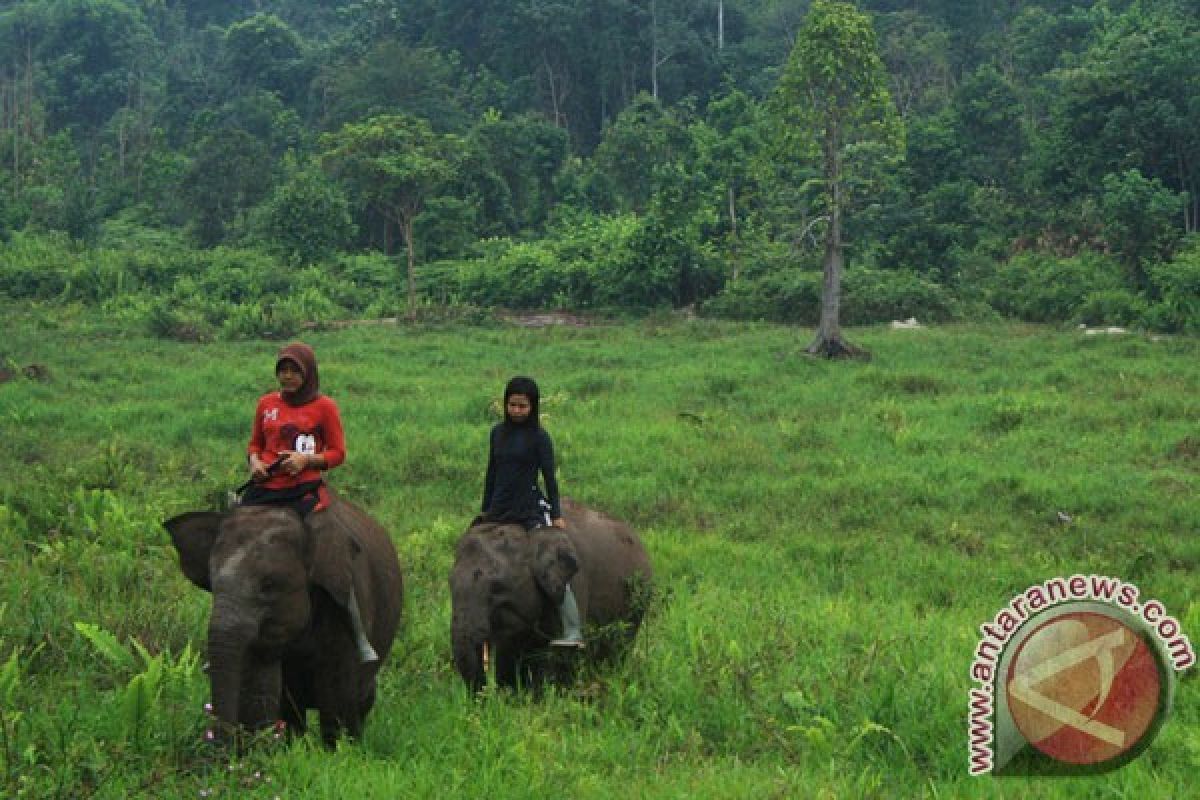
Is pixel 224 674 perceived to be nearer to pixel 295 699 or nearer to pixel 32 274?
pixel 295 699

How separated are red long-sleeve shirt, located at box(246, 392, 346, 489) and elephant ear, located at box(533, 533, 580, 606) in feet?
3.68

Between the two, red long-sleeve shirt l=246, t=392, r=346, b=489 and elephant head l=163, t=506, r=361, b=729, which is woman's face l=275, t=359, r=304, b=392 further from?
elephant head l=163, t=506, r=361, b=729

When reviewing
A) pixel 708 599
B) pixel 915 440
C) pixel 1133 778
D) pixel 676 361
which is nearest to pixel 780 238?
pixel 676 361

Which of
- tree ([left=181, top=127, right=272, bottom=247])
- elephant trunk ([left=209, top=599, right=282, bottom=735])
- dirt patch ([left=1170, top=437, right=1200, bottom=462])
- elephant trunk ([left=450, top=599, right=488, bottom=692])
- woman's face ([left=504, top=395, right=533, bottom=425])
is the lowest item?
dirt patch ([left=1170, top=437, right=1200, bottom=462])

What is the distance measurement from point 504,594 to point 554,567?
0.90 ft

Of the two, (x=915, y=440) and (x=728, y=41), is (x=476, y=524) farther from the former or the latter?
(x=728, y=41)

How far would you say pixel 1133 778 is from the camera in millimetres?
4691

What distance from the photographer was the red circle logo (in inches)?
179

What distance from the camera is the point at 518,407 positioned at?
5938mm

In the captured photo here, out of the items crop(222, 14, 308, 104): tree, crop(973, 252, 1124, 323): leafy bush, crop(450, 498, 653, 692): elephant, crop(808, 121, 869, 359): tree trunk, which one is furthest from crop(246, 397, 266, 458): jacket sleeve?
crop(222, 14, 308, 104): tree

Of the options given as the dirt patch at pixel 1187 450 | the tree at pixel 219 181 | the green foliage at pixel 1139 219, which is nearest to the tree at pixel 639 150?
the tree at pixel 219 181

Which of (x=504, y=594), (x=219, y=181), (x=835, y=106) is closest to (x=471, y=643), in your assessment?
(x=504, y=594)

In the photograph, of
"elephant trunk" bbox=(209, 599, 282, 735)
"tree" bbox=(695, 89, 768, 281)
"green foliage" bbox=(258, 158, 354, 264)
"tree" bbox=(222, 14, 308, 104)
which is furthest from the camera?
"tree" bbox=(222, 14, 308, 104)

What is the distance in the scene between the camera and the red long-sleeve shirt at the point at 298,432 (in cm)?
505
